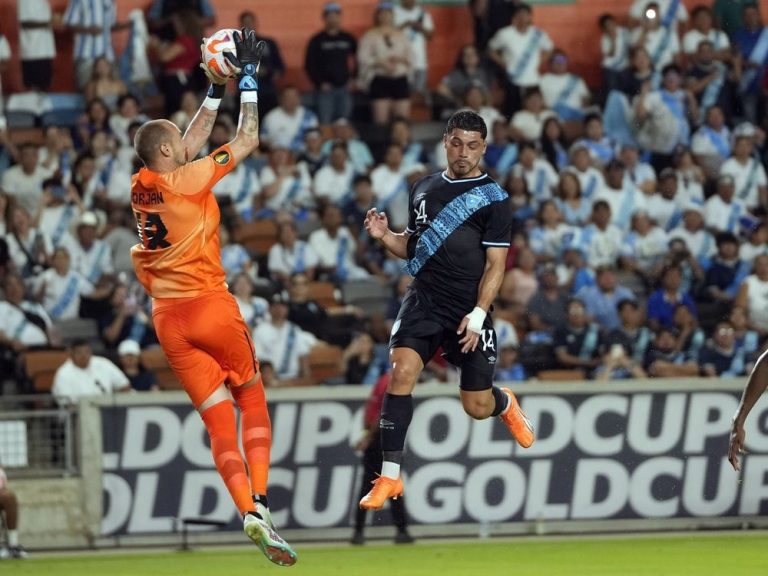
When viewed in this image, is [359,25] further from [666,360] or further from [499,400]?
[499,400]

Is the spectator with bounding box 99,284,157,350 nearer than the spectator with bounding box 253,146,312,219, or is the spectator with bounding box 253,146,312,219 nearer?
the spectator with bounding box 99,284,157,350

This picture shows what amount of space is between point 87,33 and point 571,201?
20.4ft

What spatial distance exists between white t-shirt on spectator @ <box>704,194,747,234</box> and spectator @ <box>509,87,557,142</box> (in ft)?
7.41

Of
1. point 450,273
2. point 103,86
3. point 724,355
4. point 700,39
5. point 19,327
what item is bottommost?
point 724,355

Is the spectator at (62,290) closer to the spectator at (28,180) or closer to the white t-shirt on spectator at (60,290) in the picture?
the white t-shirt on spectator at (60,290)

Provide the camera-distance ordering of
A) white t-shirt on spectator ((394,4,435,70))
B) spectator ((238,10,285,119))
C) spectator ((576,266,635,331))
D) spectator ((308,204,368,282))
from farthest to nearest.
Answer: white t-shirt on spectator ((394,4,435,70)) < spectator ((238,10,285,119)) < spectator ((308,204,368,282)) < spectator ((576,266,635,331))

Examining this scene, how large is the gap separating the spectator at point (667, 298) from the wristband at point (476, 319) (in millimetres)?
8323

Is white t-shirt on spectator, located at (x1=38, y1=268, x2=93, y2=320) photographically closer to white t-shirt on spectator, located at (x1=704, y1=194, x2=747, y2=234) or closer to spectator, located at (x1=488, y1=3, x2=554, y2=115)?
spectator, located at (x1=488, y1=3, x2=554, y2=115)

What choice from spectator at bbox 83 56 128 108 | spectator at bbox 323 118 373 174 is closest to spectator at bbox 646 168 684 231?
spectator at bbox 323 118 373 174

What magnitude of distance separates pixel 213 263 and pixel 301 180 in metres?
9.07

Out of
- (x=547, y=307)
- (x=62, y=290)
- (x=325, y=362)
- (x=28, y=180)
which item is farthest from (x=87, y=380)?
(x=547, y=307)

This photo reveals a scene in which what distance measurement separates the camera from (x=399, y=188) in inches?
761

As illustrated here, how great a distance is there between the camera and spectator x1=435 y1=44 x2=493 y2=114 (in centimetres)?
2127

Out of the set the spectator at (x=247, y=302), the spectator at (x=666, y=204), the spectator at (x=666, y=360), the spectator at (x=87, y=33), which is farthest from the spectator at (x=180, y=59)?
the spectator at (x=666, y=360)
